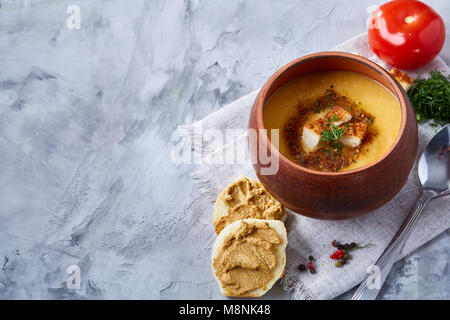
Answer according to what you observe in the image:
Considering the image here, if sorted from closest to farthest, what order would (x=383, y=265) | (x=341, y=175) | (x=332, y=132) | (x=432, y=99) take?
1. (x=341, y=175)
2. (x=332, y=132)
3. (x=383, y=265)
4. (x=432, y=99)

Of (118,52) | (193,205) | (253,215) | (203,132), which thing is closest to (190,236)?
(193,205)

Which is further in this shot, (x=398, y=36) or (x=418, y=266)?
(x=398, y=36)

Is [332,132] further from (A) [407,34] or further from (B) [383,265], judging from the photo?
(A) [407,34]

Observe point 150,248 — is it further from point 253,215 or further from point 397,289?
point 397,289

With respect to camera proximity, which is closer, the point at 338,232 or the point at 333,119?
the point at 333,119

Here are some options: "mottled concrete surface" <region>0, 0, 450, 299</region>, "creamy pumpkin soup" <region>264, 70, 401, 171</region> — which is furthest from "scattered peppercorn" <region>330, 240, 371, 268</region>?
"creamy pumpkin soup" <region>264, 70, 401, 171</region>

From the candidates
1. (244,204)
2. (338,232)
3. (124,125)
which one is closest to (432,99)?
(338,232)

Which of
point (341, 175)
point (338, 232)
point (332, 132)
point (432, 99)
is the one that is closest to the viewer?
point (341, 175)

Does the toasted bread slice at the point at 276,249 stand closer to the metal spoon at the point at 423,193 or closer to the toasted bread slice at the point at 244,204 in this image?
the toasted bread slice at the point at 244,204
